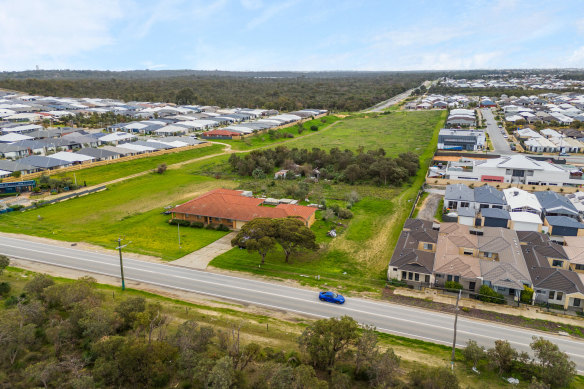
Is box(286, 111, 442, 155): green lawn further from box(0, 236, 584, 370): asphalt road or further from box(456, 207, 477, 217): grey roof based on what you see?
box(0, 236, 584, 370): asphalt road

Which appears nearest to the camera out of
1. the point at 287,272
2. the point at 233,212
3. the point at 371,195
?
the point at 287,272

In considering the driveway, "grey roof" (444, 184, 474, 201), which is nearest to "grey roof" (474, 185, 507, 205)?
"grey roof" (444, 184, 474, 201)

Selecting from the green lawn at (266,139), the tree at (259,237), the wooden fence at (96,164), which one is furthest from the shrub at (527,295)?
the green lawn at (266,139)

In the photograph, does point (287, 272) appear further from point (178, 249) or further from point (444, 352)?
point (444, 352)

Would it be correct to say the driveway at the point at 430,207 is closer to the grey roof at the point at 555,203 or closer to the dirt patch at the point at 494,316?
the grey roof at the point at 555,203

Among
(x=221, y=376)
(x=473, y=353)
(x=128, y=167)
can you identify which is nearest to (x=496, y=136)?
(x=128, y=167)

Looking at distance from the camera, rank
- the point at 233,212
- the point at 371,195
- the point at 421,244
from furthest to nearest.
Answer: the point at 371,195
the point at 233,212
the point at 421,244

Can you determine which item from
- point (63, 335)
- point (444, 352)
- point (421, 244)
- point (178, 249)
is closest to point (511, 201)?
point (421, 244)
